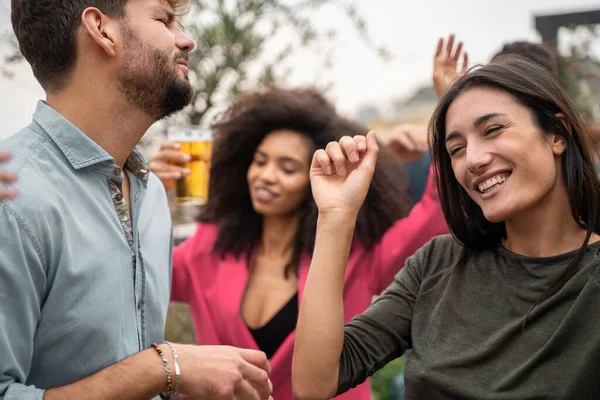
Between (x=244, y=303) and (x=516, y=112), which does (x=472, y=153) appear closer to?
(x=516, y=112)

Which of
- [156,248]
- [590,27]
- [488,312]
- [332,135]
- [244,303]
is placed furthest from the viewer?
[590,27]

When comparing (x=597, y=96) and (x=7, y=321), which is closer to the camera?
(x=7, y=321)

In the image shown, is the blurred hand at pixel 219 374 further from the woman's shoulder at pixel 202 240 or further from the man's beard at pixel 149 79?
the woman's shoulder at pixel 202 240

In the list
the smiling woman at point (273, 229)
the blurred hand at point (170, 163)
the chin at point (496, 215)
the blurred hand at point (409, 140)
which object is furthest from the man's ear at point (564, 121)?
the blurred hand at point (170, 163)

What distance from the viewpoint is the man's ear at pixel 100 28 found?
1721 millimetres

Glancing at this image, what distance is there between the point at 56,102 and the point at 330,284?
31.7 inches

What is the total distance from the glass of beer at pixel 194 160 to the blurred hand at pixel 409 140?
0.82m

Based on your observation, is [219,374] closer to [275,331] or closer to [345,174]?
[345,174]

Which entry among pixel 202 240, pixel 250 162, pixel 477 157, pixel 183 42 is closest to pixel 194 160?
pixel 202 240

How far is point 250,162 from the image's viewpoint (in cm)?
334

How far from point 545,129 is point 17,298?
1.26 metres

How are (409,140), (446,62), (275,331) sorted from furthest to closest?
(409,140) < (275,331) < (446,62)

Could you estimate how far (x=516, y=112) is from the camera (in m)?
1.75

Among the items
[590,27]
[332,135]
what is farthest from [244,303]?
[590,27]
